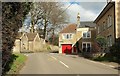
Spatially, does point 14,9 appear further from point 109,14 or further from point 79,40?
point 79,40

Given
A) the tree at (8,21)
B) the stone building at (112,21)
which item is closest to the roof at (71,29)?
the stone building at (112,21)

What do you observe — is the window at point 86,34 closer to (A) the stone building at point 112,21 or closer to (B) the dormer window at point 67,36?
(B) the dormer window at point 67,36

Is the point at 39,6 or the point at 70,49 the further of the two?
the point at 39,6

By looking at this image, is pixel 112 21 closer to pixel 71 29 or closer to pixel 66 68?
pixel 66 68

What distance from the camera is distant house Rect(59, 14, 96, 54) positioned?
62.9 metres

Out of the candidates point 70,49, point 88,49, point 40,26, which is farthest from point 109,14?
point 40,26

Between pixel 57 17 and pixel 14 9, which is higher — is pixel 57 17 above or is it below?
above

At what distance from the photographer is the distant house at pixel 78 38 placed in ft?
206

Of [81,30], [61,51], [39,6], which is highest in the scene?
[39,6]

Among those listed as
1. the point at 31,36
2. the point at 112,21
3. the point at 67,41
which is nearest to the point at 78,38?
the point at 67,41

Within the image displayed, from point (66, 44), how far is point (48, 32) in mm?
18126

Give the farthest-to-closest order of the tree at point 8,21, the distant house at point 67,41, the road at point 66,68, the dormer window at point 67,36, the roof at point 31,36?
the roof at point 31,36, the dormer window at point 67,36, the distant house at point 67,41, the road at point 66,68, the tree at point 8,21

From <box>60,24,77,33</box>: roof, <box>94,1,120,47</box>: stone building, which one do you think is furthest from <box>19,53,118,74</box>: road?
<box>60,24,77,33</box>: roof

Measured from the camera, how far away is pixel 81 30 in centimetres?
6462
